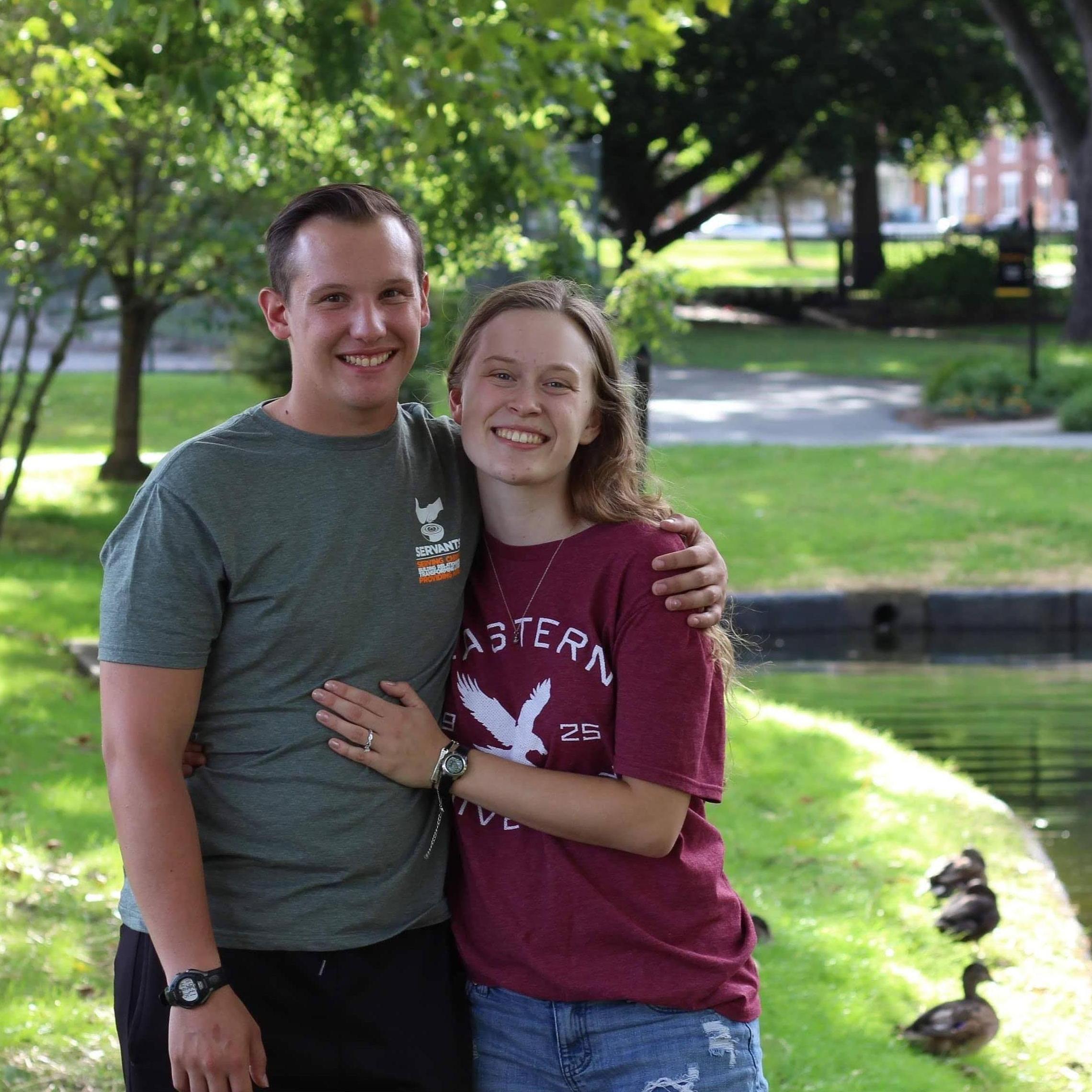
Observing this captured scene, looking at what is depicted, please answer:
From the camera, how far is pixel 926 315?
3250 centimetres

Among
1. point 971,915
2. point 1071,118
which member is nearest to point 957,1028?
point 971,915

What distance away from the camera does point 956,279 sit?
32.6 meters

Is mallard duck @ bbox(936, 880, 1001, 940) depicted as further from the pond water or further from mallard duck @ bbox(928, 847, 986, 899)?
the pond water

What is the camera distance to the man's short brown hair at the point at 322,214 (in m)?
2.47

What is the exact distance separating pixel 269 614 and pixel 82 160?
273 inches

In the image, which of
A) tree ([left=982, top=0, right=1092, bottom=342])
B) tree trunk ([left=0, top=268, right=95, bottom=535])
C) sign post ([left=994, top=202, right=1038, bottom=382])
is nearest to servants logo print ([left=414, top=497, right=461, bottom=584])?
tree trunk ([left=0, top=268, right=95, bottom=535])

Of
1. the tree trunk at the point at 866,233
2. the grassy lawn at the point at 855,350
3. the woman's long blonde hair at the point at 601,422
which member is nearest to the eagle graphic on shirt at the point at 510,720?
Result: the woman's long blonde hair at the point at 601,422

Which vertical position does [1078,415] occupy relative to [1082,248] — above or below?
below

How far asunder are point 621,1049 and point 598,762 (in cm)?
44

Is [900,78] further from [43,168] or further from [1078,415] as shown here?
[43,168]

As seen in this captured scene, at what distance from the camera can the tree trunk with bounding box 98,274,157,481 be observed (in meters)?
13.6

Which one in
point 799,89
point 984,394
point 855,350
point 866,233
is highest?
point 799,89

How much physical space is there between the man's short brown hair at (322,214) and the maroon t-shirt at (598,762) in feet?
1.91

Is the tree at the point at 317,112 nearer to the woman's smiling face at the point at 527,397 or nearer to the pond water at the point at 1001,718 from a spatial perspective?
the woman's smiling face at the point at 527,397
